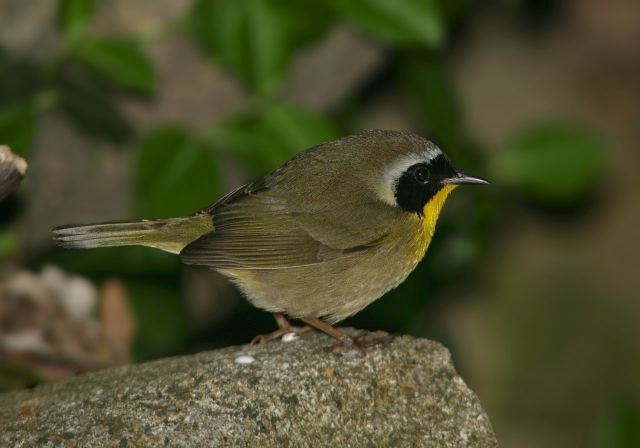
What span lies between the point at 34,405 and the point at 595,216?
5.58m

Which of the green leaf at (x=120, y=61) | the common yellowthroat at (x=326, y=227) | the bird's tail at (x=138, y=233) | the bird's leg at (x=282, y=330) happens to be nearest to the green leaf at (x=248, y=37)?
the green leaf at (x=120, y=61)

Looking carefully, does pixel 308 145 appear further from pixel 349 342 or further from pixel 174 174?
pixel 349 342

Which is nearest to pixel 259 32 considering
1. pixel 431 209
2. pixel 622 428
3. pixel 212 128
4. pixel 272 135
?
pixel 272 135

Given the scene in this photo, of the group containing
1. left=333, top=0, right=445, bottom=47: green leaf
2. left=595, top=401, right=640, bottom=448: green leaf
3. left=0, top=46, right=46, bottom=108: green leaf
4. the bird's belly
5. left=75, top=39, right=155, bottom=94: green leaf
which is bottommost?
left=595, top=401, right=640, bottom=448: green leaf

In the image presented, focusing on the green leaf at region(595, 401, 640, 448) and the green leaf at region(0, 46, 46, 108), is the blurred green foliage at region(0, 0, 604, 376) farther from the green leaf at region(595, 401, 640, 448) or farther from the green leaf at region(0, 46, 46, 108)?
the green leaf at region(595, 401, 640, 448)

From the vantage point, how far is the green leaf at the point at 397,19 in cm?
499

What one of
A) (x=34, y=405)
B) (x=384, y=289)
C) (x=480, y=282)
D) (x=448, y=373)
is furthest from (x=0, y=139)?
(x=480, y=282)

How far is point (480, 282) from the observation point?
830cm

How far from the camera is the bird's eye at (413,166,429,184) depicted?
4.68 metres

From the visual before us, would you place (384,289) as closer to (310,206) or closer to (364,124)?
(310,206)

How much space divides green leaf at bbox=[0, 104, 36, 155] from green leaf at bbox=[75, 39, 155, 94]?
397 mm

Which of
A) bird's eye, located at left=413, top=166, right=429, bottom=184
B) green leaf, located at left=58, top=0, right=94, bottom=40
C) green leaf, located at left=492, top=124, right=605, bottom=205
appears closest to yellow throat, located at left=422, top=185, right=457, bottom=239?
bird's eye, located at left=413, top=166, right=429, bottom=184

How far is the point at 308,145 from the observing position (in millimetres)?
5258

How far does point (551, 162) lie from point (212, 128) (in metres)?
1.97
